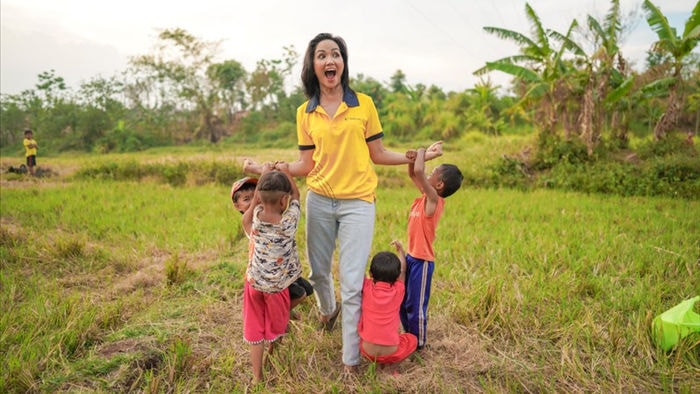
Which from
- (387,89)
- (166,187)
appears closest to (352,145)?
(166,187)

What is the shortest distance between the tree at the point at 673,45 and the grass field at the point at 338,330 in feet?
14.0

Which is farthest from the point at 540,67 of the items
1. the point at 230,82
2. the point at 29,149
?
the point at 230,82

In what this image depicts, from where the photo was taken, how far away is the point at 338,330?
2998 millimetres

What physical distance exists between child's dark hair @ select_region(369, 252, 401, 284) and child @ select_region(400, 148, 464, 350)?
243 mm

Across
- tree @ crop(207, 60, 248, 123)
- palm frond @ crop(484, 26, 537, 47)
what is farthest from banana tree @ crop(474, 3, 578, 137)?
tree @ crop(207, 60, 248, 123)

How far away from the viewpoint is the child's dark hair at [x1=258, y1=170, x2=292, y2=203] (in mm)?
2279

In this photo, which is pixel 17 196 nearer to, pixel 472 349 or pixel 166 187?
pixel 166 187

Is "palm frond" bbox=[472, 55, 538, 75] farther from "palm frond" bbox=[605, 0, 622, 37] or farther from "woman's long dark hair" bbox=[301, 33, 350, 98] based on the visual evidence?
"woman's long dark hair" bbox=[301, 33, 350, 98]

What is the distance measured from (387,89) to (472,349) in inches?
1029

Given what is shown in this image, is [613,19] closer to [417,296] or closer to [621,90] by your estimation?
[621,90]

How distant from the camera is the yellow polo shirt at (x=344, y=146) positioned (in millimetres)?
2412

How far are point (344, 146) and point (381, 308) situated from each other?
918 millimetres

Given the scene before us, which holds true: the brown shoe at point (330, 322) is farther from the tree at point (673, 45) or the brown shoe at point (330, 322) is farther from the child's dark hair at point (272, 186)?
the tree at point (673, 45)

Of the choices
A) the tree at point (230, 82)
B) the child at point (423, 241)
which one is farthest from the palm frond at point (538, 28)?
the tree at point (230, 82)
